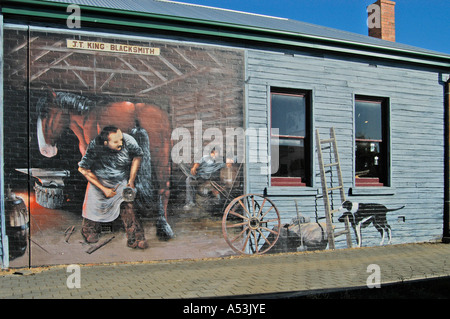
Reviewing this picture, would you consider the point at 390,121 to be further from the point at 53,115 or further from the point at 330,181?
the point at 53,115

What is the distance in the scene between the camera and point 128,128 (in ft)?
26.9

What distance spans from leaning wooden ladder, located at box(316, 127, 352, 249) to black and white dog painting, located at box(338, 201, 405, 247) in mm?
171

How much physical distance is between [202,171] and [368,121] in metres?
4.56

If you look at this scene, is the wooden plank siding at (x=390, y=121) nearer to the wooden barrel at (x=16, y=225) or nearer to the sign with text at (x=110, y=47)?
the sign with text at (x=110, y=47)

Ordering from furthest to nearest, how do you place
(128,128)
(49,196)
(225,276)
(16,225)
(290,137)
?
(290,137) → (128,128) → (49,196) → (16,225) → (225,276)

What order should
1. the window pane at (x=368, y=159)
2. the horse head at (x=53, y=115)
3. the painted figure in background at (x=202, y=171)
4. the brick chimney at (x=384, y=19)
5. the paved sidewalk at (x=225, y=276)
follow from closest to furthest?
the paved sidewalk at (x=225, y=276) → the horse head at (x=53, y=115) → the painted figure in background at (x=202, y=171) → the window pane at (x=368, y=159) → the brick chimney at (x=384, y=19)

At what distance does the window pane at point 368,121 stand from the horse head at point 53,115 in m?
6.38

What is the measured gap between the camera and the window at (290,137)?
9.47 meters

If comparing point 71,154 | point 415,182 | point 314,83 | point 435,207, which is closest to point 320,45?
point 314,83

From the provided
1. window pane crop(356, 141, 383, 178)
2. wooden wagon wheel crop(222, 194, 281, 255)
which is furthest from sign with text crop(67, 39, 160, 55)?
window pane crop(356, 141, 383, 178)

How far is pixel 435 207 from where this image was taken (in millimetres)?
10945

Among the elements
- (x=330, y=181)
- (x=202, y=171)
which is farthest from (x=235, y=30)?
(x=330, y=181)

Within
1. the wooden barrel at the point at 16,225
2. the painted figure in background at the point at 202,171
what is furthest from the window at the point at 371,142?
the wooden barrel at the point at 16,225
